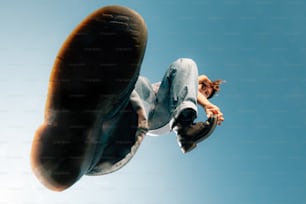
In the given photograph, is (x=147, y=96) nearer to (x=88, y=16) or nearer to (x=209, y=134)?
(x=209, y=134)

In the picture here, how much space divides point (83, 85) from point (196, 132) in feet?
1.20

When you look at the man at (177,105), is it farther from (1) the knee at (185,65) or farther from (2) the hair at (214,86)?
(2) the hair at (214,86)

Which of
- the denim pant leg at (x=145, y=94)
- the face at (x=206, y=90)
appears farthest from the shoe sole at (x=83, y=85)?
the face at (x=206, y=90)

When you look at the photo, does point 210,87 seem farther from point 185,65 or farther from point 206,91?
point 185,65

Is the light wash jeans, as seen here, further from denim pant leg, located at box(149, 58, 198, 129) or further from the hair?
the hair

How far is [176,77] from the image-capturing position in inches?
54.9

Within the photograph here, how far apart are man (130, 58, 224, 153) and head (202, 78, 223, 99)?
0.63ft

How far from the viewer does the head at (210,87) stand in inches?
64.0

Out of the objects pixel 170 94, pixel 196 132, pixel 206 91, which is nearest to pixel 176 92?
pixel 170 94

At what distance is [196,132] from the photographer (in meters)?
1.31

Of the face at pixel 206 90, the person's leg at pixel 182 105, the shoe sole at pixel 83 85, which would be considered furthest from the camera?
the face at pixel 206 90

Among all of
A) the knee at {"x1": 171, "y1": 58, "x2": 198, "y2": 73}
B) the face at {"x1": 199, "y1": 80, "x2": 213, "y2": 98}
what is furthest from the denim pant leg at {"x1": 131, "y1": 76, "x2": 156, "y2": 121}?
the face at {"x1": 199, "y1": 80, "x2": 213, "y2": 98}

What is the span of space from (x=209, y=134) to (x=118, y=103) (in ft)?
0.95

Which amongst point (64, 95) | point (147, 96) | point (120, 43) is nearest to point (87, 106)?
point (64, 95)
